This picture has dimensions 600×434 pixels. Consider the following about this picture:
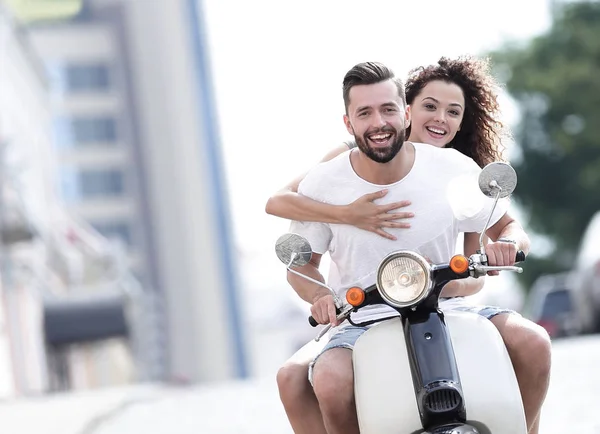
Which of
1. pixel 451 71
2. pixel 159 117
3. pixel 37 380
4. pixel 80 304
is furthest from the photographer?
pixel 159 117

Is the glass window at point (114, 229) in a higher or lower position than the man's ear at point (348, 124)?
lower

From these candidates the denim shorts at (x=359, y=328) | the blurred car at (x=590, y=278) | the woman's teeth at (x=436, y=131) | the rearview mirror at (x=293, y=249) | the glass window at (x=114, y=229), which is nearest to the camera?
the rearview mirror at (x=293, y=249)

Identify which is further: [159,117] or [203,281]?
[159,117]

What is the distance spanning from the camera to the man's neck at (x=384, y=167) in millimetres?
4285

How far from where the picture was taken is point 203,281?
7488 centimetres

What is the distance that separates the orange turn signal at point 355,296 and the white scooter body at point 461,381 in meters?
0.12

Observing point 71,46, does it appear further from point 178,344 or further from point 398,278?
point 398,278

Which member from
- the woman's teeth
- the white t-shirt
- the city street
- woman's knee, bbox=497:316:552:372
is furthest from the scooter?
the city street

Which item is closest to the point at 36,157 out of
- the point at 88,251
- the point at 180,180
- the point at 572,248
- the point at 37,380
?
the point at 88,251

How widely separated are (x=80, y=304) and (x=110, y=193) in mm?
55234

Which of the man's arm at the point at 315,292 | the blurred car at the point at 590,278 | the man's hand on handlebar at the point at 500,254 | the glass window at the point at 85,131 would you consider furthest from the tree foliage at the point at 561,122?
the glass window at the point at 85,131

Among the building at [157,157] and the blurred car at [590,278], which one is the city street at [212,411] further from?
the building at [157,157]

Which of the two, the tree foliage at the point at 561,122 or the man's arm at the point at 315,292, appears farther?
the tree foliage at the point at 561,122

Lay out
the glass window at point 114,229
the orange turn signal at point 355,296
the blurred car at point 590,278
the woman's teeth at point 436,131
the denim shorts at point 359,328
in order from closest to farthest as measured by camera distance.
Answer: the orange turn signal at point 355,296
the denim shorts at point 359,328
the woman's teeth at point 436,131
the blurred car at point 590,278
the glass window at point 114,229
